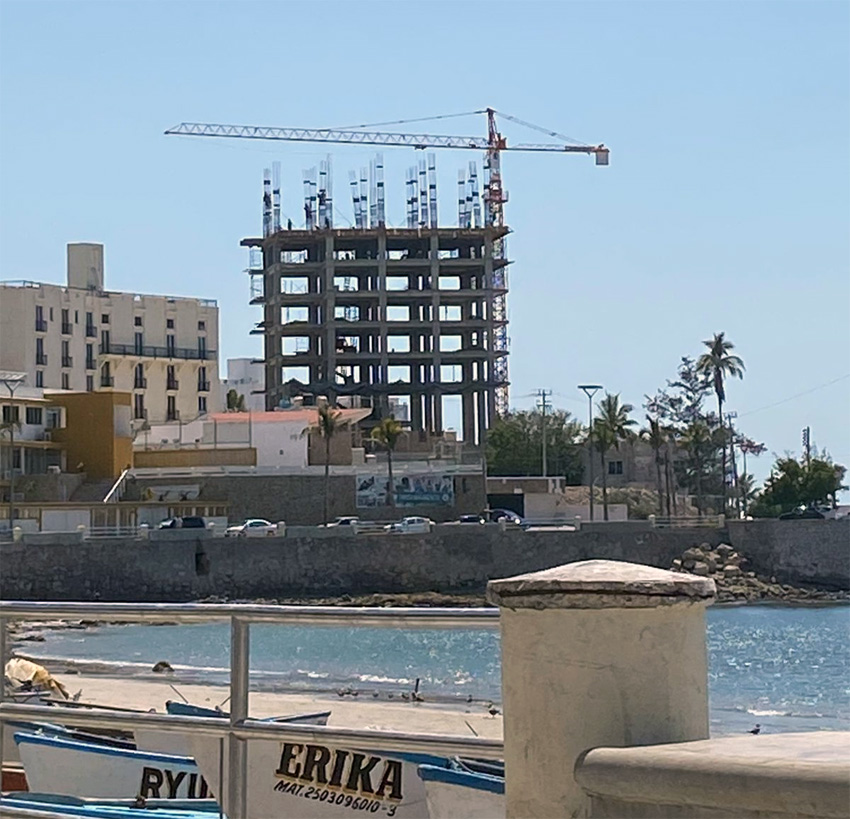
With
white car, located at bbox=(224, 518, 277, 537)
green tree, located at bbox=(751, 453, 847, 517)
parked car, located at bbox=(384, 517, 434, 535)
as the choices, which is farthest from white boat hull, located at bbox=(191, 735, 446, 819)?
green tree, located at bbox=(751, 453, 847, 517)

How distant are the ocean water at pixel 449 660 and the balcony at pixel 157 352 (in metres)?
56.3

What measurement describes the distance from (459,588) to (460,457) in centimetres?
1891

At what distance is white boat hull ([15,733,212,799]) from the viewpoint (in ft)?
26.5

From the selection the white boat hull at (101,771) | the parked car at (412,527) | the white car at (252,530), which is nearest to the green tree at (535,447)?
the parked car at (412,527)

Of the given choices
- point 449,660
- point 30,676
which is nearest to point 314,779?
point 30,676

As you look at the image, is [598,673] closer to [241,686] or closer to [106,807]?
[241,686]

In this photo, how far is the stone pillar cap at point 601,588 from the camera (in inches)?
Answer: 150

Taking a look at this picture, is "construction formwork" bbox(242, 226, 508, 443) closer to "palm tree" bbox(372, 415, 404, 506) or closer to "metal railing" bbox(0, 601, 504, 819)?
"palm tree" bbox(372, 415, 404, 506)

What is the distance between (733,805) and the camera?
329 cm

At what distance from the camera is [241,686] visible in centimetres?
565

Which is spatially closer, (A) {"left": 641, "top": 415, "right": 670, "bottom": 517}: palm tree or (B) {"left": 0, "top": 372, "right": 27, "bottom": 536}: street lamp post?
(B) {"left": 0, "top": 372, "right": 27, "bottom": 536}: street lamp post

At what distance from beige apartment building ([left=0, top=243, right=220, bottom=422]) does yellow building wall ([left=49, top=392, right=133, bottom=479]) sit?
21196 mm

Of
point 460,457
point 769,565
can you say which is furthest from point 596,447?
point 769,565

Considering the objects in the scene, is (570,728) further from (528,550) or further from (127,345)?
(127,345)
